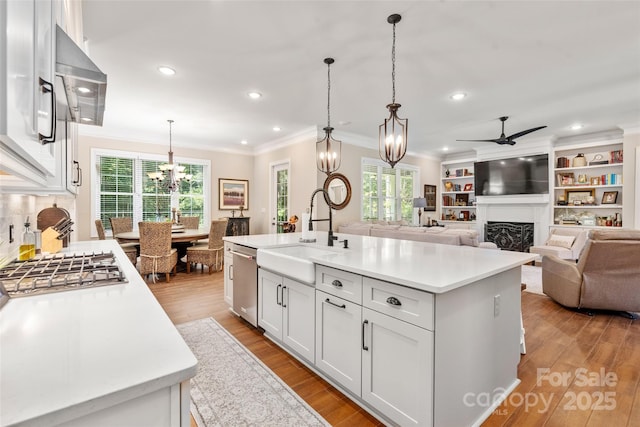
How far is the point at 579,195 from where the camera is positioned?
249 inches

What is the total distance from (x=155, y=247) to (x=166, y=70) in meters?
2.63

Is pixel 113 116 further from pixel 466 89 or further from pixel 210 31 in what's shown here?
pixel 466 89

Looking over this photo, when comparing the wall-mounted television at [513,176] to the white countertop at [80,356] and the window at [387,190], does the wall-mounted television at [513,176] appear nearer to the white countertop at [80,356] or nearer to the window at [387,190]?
the window at [387,190]

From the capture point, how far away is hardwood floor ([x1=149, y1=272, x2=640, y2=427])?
178cm

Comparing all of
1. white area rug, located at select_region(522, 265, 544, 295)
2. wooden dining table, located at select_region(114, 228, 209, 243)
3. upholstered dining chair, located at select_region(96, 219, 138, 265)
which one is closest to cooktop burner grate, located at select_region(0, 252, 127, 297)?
wooden dining table, located at select_region(114, 228, 209, 243)

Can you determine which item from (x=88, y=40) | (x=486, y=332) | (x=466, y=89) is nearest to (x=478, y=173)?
(x=466, y=89)

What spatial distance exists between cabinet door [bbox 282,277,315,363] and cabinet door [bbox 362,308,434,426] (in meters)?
0.52

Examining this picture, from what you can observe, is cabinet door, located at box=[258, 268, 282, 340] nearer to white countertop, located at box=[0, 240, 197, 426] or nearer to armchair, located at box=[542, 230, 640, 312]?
white countertop, located at box=[0, 240, 197, 426]

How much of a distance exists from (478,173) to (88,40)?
7.74 metres

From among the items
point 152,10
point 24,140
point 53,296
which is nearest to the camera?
point 24,140

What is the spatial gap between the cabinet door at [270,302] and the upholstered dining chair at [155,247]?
2573 mm

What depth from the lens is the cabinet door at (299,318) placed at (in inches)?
83.5

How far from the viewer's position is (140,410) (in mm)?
623

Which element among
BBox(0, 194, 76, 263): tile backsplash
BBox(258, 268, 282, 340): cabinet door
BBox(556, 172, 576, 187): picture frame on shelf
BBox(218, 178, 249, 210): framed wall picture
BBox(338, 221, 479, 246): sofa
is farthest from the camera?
BBox(218, 178, 249, 210): framed wall picture
